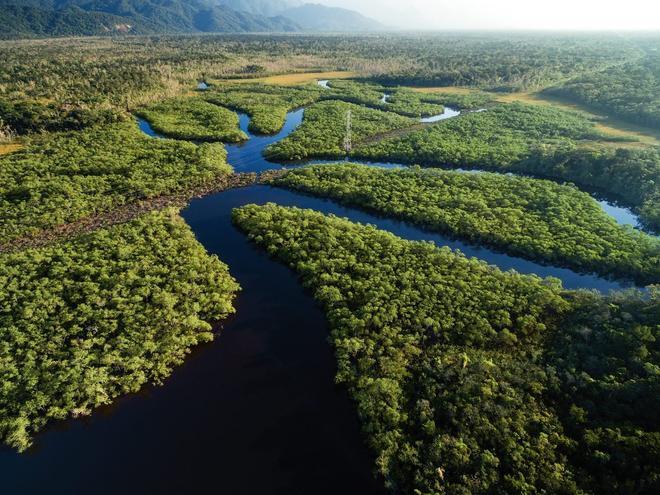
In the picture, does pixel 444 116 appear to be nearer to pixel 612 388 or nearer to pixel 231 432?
pixel 612 388

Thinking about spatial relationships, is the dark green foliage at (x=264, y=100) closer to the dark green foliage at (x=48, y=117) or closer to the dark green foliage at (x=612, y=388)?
the dark green foliage at (x=48, y=117)

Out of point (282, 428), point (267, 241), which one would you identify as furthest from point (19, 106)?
point (282, 428)

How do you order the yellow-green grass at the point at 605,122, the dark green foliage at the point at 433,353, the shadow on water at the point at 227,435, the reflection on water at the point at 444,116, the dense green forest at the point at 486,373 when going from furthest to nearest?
the reflection on water at the point at 444,116, the yellow-green grass at the point at 605,122, the shadow on water at the point at 227,435, the dark green foliage at the point at 433,353, the dense green forest at the point at 486,373

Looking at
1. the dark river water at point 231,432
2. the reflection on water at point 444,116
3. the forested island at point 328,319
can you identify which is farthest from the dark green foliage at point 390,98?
the dark river water at point 231,432

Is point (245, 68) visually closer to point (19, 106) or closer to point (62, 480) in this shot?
point (19, 106)

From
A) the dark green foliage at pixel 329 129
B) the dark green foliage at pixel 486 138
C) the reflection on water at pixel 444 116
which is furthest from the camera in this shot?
the reflection on water at pixel 444 116

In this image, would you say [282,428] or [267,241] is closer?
[282,428]
